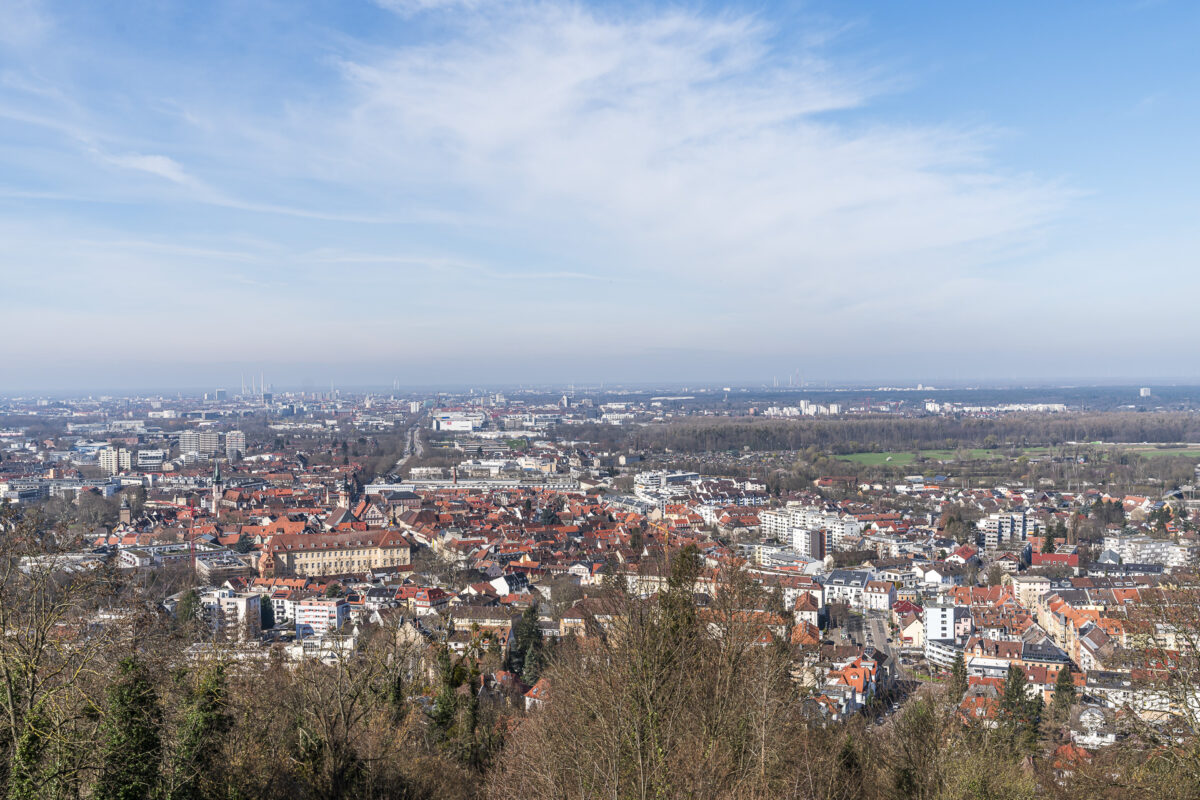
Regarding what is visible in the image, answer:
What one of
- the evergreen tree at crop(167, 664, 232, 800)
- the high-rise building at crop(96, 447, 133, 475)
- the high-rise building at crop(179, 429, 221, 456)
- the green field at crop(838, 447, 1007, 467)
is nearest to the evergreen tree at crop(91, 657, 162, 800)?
the evergreen tree at crop(167, 664, 232, 800)

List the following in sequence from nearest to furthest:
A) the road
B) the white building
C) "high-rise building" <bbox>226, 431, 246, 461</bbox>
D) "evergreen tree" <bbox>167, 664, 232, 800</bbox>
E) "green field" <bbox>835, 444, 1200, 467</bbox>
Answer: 1. "evergreen tree" <bbox>167, 664, 232, 800</bbox>
2. the white building
3. the road
4. "green field" <bbox>835, 444, 1200, 467</bbox>
5. "high-rise building" <bbox>226, 431, 246, 461</bbox>

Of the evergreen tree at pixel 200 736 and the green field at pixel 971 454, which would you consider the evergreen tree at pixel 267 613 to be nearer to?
the evergreen tree at pixel 200 736

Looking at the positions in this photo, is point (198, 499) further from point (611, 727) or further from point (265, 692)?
point (611, 727)

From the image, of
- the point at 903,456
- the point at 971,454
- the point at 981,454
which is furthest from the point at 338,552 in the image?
the point at 981,454

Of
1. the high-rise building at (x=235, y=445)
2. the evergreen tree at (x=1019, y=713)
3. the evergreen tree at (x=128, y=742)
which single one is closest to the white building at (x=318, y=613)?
the evergreen tree at (x=1019, y=713)

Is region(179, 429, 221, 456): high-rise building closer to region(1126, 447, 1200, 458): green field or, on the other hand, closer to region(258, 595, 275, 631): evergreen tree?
region(258, 595, 275, 631): evergreen tree

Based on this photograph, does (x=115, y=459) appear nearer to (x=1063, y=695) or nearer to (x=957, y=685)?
(x=1063, y=695)
